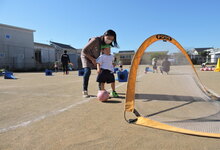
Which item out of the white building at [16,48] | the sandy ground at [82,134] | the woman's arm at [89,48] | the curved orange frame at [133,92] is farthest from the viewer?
the white building at [16,48]

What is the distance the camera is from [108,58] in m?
4.07

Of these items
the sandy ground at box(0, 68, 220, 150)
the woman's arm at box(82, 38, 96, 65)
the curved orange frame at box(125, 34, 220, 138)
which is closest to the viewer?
the sandy ground at box(0, 68, 220, 150)

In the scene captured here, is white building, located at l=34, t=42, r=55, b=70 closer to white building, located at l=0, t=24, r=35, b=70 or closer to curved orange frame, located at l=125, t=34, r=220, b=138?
white building, located at l=0, t=24, r=35, b=70

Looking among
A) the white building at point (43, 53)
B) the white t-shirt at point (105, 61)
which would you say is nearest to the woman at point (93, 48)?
the white t-shirt at point (105, 61)

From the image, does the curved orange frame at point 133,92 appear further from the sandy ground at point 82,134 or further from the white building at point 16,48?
the white building at point 16,48

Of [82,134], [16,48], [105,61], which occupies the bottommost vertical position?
[82,134]

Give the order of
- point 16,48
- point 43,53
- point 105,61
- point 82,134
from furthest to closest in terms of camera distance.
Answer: point 43,53
point 16,48
point 105,61
point 82,134

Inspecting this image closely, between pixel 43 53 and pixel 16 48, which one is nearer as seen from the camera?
pixel 16 48

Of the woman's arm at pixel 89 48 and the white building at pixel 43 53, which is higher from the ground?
the white building at pixel 43 53

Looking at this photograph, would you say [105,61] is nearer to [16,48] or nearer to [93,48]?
[93,48]

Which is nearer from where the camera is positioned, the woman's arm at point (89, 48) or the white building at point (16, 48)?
the woman's arm at point (89, 48)

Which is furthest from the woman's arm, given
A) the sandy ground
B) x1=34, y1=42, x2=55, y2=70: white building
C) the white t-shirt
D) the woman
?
x1=34, y1=42, x2=55, y2=70: white building

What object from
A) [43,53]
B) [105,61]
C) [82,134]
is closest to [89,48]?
[105,61]

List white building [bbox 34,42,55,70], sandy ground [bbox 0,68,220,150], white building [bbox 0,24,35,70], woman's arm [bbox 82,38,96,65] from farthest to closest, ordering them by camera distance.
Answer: white building [bbox 34,42,55,70] < white building [bbox 0,24,35,70] < woman's arm [bbox 82,38,96,65] < sandy ground [bbox 0,68,220,150]
